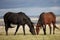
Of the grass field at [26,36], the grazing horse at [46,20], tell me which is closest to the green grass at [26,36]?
the grass field at [26,36]

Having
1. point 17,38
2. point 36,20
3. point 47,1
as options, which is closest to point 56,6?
point 47,1

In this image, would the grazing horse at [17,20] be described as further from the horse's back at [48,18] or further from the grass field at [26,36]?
the horse's back at [48,18]

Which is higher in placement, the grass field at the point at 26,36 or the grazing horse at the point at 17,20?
the grazing horse at the point at 17,20

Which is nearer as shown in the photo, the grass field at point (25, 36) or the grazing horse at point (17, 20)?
the grass field at point (25, 36)

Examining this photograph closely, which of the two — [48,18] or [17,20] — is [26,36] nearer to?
[17,20]

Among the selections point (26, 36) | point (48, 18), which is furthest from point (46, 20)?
point (26, 36)

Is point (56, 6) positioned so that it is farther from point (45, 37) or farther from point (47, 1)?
point (45, 37)

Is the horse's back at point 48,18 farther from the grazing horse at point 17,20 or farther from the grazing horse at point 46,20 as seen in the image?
the grazing horse at point 17,20

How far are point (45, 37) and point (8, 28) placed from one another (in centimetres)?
59

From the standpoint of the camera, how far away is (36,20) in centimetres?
296

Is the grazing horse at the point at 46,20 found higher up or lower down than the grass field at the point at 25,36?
higher up

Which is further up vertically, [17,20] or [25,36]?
[17,20]

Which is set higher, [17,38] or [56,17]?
[56,17]

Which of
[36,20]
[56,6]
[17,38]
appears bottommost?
[17,38]
